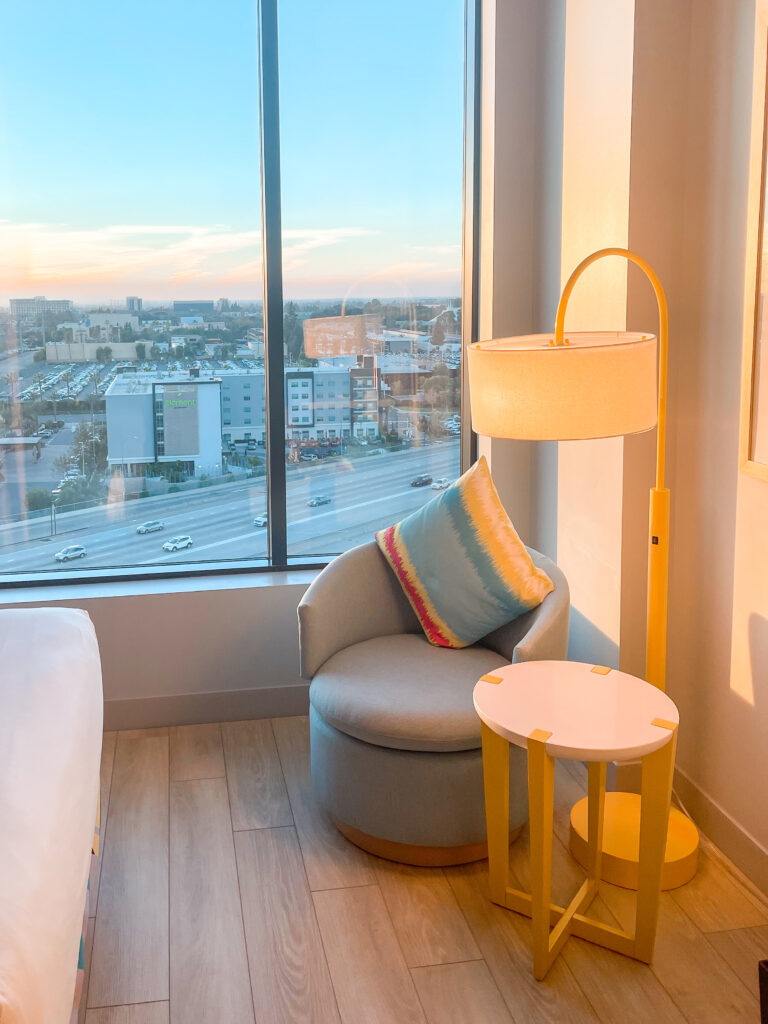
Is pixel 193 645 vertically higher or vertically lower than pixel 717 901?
higher

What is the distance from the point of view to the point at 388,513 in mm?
3752

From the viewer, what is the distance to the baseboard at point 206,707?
345 centimetres

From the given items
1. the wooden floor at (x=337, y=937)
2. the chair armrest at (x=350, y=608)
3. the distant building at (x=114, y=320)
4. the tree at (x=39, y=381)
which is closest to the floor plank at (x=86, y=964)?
the wooden floor at (x=337, y=937)

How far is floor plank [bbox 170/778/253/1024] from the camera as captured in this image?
209 centimetres

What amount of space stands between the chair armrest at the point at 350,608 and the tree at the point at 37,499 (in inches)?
44.8

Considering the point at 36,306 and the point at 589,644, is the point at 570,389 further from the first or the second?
the point at 36,306

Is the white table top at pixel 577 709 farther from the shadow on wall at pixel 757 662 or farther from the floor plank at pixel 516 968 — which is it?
the floor plank at pixel 516 968

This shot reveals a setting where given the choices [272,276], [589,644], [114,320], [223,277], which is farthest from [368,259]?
[589,644]

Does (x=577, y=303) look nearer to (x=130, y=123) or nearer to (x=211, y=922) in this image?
(x=130, y=123)

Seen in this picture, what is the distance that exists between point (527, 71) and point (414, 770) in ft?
7.68

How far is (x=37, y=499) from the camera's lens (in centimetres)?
350

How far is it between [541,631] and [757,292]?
97cm

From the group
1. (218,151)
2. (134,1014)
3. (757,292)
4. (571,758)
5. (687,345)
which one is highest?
(218,151)

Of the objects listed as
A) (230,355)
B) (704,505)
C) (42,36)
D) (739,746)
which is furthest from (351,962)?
(42,36)
